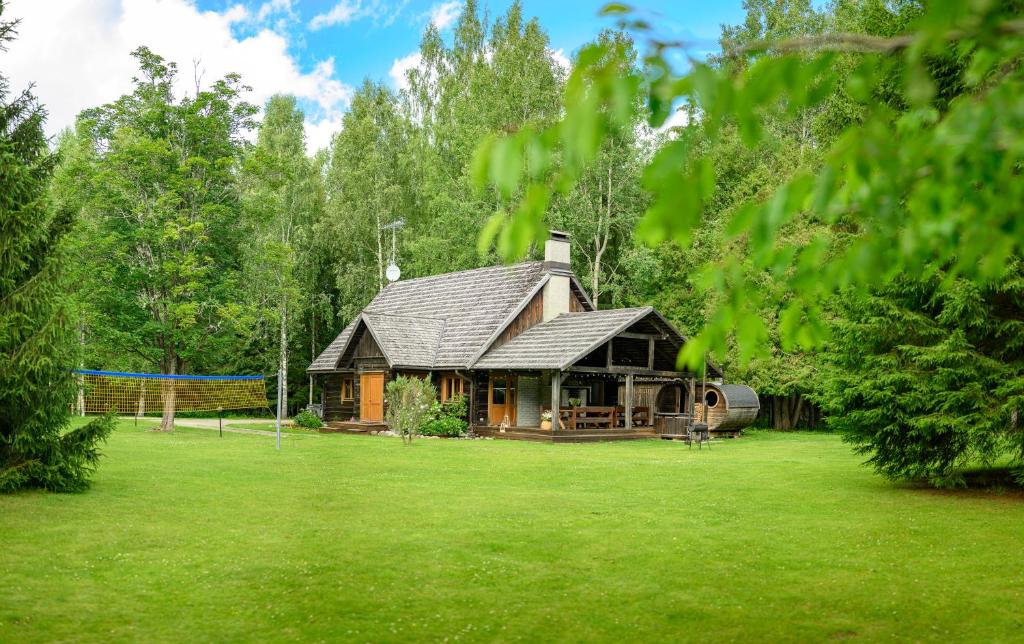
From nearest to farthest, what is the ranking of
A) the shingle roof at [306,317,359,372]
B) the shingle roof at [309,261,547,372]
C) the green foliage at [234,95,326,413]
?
1. the shingle roof at [309,261,547,372]
2. the green foliage at [234,95,326,413]
3. the shingle roof at [306,317,359,372]

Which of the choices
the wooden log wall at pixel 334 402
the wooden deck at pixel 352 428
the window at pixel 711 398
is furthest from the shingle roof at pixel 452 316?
the window at pixel 711 398

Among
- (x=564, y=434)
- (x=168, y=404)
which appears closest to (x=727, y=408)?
(x=564, y=434)

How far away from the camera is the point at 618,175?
41.9 metres

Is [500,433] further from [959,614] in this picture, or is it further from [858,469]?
[959,614]

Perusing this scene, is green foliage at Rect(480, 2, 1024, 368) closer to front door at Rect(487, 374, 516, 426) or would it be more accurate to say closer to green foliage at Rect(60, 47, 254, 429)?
front door at Rect(487, 374, 516, 426)

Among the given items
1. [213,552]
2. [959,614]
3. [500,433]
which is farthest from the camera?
[500,433]

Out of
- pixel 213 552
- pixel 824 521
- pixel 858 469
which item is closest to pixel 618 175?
pixel 858 469

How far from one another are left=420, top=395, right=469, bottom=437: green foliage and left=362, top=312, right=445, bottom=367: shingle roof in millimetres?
1978

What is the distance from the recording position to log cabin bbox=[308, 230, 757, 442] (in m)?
29.4

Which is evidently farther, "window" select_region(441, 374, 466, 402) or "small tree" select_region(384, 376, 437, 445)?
"window" select_region(441, 374, 466, 402)

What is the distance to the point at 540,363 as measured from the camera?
28391 millimetres

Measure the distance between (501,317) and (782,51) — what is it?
29192 millimetres

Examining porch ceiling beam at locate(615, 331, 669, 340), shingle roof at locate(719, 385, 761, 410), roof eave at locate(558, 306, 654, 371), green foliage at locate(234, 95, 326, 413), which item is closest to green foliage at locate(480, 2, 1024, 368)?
roof eave at locate(558, 306, 654, 371)

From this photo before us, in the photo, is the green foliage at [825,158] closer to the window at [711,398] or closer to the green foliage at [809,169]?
the green foliage at [809,169]
